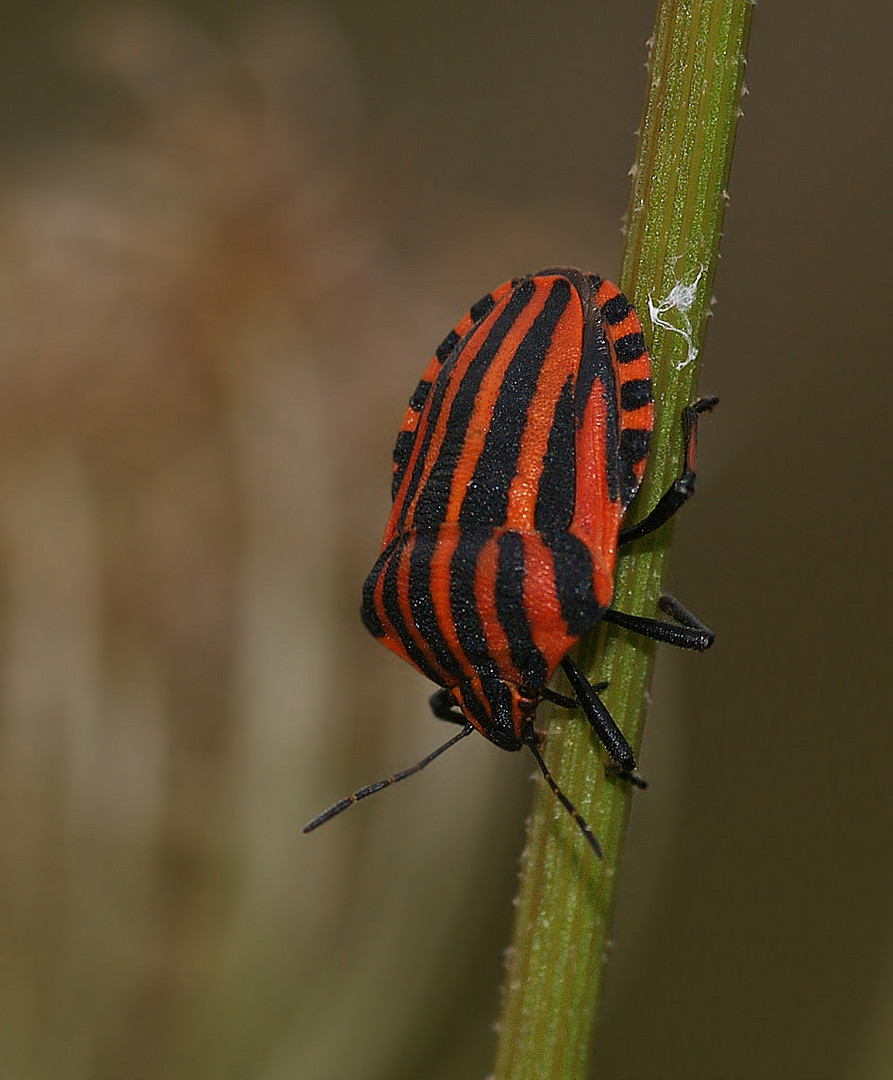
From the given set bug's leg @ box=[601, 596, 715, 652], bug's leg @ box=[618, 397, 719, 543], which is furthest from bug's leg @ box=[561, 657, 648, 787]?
bug's leg @ box=[618, 397, 719, 543]

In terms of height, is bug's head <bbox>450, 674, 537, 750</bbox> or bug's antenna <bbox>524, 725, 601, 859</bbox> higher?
bug's head <bbox>450, 674, 537, 750</bbox>

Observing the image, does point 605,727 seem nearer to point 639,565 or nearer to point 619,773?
point 619,773

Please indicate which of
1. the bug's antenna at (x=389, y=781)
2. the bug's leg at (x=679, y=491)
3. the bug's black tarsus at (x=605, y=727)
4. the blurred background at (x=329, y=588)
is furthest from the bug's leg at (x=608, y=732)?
the blurred background at (x=329, y=588)

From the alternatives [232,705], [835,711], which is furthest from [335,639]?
[835,711]

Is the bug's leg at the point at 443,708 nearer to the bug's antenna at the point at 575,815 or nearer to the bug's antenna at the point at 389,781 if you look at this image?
the bug's antenna at the point at 389,781

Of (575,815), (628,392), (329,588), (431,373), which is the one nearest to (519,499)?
(628,392)

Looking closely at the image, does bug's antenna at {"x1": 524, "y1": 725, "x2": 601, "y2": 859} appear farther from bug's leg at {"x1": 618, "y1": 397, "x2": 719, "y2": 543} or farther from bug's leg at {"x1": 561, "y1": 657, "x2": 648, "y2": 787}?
bug's leg at {"x1": 618, "y1": 397, "x2": 719, "y2": 543}
